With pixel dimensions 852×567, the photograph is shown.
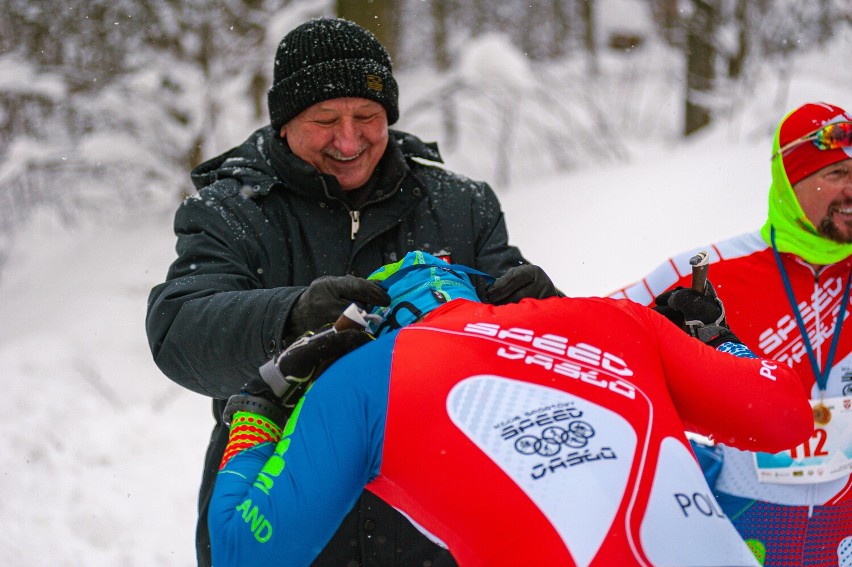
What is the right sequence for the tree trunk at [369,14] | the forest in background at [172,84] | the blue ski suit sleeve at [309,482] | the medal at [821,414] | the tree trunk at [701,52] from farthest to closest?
the tree trunk at [701,52]
the forest in background at [172,84]
the tree trunk at [369,14]
the medal at [821,414]
the blue ski suit sleeve at [309,482]

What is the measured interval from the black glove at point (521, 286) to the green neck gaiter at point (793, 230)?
118 cm

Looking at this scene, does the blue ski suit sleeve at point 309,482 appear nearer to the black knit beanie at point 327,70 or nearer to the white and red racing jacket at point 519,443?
the white and red racing jacket at point 519,443

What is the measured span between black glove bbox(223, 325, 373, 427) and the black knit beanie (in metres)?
1.01

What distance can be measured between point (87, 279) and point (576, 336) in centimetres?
806

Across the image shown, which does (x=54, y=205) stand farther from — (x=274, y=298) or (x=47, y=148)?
(x=274, y=298)

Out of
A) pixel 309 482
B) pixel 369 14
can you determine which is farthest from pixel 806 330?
pixel 369 14

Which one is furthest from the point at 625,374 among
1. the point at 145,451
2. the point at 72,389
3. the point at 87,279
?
the point at 87,279

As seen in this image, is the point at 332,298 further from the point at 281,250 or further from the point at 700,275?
the point at 700,275

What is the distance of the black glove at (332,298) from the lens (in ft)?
6.66

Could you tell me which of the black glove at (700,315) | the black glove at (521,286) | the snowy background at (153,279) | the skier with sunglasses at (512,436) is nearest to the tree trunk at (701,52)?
the snowy background at (153,279)

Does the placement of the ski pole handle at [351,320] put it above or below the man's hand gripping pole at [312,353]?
above

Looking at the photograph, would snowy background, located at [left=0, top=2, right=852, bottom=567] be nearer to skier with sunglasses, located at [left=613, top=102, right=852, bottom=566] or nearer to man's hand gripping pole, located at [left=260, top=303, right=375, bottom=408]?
man's hand gripping pole, located at [left=260, top=303, right=375, bottom=408]

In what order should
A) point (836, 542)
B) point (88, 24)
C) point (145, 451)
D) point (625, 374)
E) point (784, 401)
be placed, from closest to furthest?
point (625, 374) < point (784, 401) < point (836, 542) < point (145, 451) < point (88, 24)

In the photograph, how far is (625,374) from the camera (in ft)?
5.81
